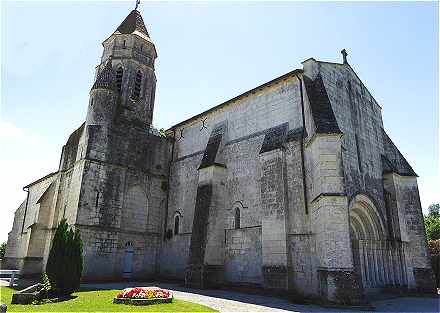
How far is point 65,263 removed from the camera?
12.5 metres

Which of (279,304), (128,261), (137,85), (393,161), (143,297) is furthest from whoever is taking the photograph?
(137,85)

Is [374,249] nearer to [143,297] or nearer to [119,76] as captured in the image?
[143,297]

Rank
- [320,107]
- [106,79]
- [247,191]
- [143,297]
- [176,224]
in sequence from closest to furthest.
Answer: [143,297] < [320,107] < [247,191] < [176,224] < [106,79]

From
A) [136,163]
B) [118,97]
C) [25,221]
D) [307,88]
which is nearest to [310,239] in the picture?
[307,88]

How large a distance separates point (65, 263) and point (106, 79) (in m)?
12.4

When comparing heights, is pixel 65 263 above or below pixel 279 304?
above

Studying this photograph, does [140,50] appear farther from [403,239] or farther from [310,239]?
[403,239]

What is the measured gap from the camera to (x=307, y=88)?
1490cm

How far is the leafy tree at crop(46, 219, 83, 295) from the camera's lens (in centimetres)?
1237

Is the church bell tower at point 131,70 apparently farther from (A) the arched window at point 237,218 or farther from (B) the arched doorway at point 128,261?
(A) the arched window at point 237,218

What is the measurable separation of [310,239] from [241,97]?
29.8 ft

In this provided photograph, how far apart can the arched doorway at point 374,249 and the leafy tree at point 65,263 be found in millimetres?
11704

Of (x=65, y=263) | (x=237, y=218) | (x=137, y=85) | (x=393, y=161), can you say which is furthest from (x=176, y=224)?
(x=393, y=161)

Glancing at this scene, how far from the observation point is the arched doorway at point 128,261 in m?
18.8
